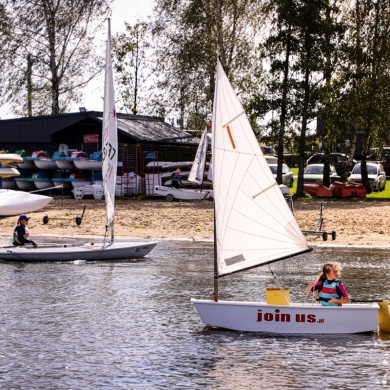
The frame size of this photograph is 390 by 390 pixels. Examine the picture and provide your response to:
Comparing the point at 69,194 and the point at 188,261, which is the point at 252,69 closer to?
the point at 69,194

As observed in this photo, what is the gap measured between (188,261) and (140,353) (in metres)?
14.8

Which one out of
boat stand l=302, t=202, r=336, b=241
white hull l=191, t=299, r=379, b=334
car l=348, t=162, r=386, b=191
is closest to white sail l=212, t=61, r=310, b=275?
white hull l=191, t=299, r=379, b=334

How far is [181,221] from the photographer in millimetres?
47062

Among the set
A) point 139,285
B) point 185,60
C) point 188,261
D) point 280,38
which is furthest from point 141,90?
point 139,285

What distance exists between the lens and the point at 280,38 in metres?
55.7

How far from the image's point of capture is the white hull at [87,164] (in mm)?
60594

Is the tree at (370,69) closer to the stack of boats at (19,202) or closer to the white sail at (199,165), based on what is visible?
the white sail at (199,165)

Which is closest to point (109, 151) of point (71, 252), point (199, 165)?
point (71, 252)

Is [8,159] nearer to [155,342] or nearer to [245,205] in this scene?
[245,205]

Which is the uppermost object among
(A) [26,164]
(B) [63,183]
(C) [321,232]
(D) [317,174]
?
(A) [26,164]

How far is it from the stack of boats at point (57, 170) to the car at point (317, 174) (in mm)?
14936

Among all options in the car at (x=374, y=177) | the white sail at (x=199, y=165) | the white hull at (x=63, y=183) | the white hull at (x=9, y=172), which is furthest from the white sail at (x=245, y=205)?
the car at (x=374, y=177)

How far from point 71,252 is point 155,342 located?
42.9 ft

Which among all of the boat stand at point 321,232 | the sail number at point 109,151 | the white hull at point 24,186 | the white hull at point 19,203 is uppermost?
the sail number at point 109,151
